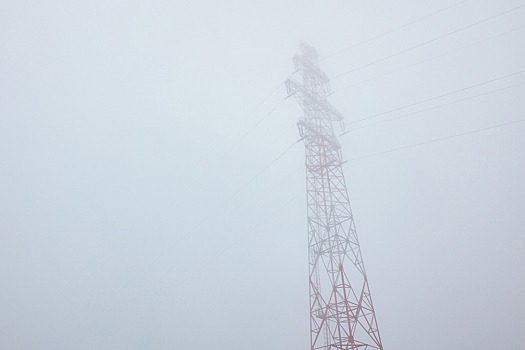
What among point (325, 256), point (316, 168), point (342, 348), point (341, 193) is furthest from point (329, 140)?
point (342, 348)

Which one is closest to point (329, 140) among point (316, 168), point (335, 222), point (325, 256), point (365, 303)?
point (316, 168)

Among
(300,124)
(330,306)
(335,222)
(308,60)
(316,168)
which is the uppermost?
(308,60)

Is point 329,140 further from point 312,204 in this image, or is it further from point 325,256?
point 325,256

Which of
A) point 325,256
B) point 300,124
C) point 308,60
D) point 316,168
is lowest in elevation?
point 325,256

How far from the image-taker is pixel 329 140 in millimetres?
21141

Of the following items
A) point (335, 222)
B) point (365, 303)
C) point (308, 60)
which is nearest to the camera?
point (365, 303)

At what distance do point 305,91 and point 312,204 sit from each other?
24.0 feet

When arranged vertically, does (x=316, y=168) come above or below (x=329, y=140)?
below

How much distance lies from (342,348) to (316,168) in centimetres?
980

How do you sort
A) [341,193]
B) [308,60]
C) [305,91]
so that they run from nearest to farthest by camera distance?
[341,193], [305,91], [308,60]

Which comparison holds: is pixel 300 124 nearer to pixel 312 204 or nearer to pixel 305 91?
pixel 305 91

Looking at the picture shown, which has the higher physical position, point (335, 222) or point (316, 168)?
point (316, 168)

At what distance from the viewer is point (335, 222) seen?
18984 mm

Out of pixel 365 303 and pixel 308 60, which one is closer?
pixel 365 303
